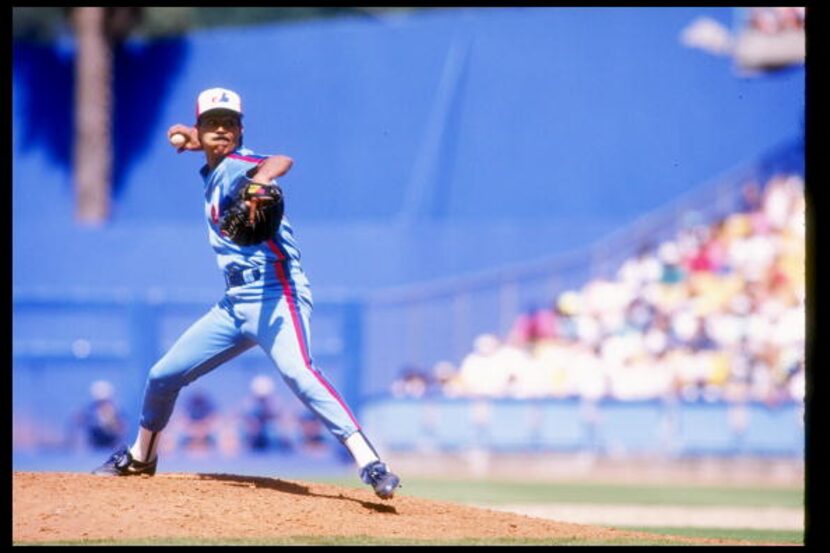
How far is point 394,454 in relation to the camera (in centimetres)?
1614

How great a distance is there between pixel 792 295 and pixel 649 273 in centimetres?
173

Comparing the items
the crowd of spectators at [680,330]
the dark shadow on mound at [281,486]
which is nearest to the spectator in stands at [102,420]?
the crowd of spectators at [680,330]

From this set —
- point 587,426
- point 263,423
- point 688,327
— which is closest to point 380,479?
point 263,423

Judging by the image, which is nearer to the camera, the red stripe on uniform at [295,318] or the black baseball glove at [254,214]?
the black baseball glove at [254,214]

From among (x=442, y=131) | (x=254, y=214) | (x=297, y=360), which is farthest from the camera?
(x=442, y=131)

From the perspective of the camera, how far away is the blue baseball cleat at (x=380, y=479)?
23.0ft

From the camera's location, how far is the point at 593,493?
13672mm

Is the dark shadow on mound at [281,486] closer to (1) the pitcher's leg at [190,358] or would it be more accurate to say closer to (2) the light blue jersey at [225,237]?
(1) the pitcher's leg at [190,358]

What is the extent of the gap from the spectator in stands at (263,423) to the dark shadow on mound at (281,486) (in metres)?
7.76

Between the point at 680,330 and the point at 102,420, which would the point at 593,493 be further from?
the point at 102,420

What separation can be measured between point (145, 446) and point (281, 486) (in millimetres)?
709

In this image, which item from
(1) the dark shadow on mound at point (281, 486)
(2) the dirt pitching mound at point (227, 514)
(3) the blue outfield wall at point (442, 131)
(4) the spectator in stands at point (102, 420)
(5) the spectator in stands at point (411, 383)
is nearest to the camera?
(2) the dirt pitching mound at point (227, 514)

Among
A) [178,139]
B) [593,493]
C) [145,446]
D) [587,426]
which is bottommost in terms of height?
[593,493]
